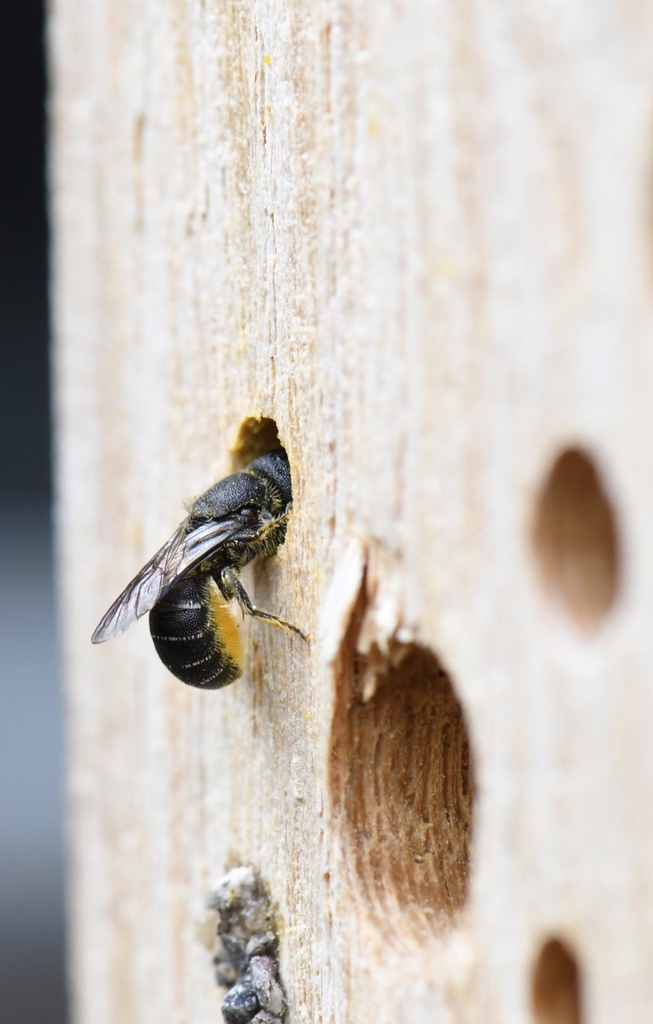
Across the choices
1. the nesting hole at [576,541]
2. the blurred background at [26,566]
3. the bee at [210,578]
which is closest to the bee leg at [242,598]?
the bee at [210,578]

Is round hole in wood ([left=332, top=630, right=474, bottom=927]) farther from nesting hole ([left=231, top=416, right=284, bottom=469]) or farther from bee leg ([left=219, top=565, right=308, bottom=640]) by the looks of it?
nesting hole ([left=231, top=416, right=284, bottom=469])

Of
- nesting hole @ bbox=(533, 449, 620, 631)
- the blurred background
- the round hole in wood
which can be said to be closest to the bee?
the round hole in wood

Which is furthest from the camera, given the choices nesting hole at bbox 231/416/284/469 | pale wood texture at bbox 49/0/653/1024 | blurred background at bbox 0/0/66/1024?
blurred background at bbox 0/0/66/1024

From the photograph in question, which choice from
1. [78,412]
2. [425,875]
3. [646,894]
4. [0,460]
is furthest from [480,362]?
[0,460]

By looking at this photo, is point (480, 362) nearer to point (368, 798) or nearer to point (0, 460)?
point (368, 798)

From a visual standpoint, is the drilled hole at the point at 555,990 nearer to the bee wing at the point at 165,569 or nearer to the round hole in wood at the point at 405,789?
the round hole in wood at the point at 405,789

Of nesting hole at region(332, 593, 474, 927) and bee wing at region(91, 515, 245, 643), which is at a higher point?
bee wing at region(91, 515, 245, 643)

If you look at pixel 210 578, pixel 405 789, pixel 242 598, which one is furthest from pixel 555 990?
pixel 210 578

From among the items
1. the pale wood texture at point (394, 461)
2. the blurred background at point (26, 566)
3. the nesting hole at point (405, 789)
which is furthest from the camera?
the blurred background at point (26, 566)
